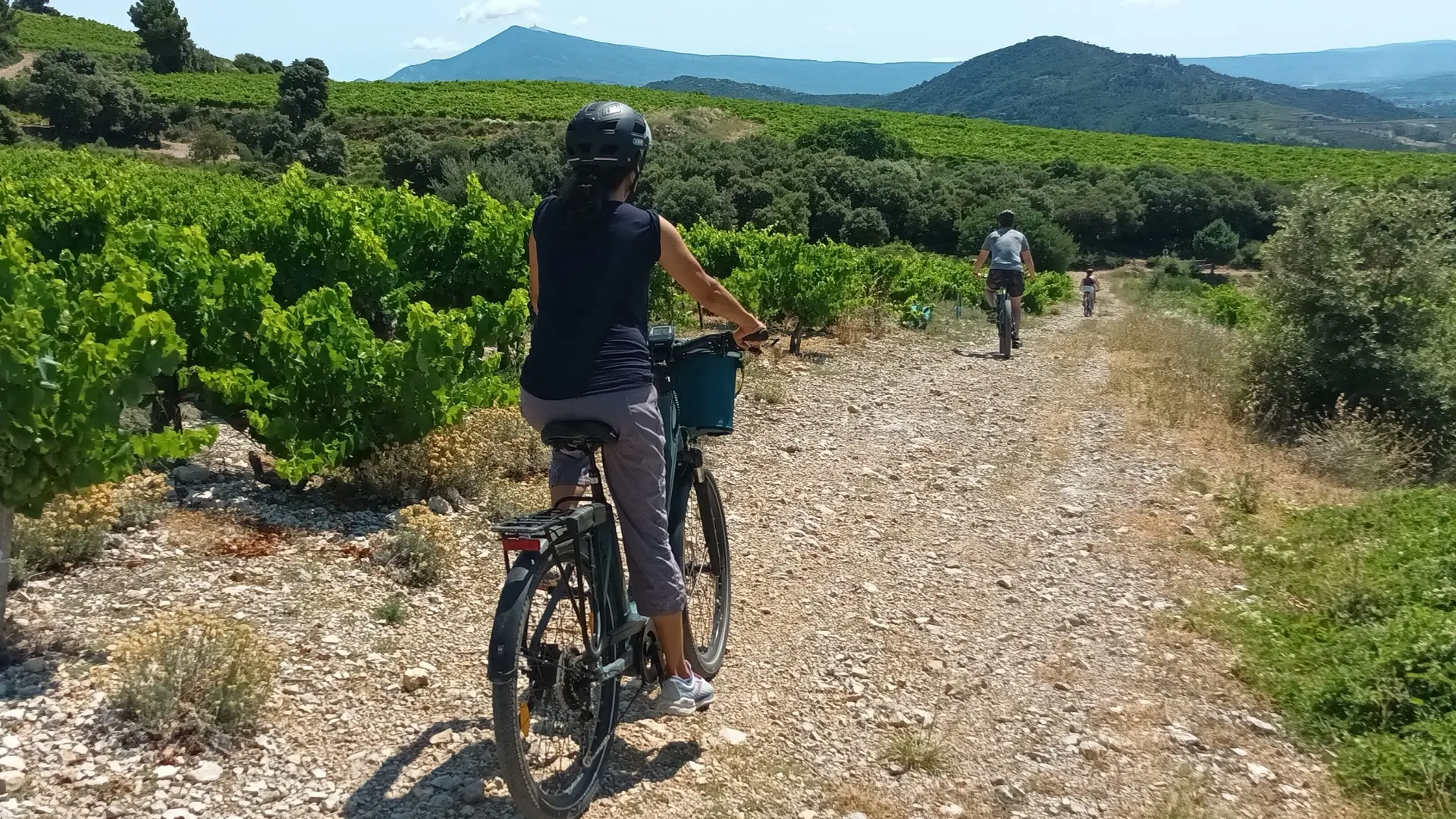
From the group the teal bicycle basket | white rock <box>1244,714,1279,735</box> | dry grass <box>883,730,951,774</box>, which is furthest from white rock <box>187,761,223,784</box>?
white rock <box>1244,714,1279,735</box>

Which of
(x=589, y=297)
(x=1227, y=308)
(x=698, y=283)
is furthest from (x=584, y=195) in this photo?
(x=1227, y=308)

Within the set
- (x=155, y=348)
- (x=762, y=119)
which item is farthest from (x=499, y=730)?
(x=762, y=119)

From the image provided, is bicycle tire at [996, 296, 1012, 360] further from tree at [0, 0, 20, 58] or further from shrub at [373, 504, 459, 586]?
tree at [0, 0, 20, 58]

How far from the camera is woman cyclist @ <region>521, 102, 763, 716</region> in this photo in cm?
312

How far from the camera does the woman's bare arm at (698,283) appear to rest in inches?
127

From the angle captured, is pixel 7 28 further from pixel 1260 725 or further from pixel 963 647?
pixel 1260 725

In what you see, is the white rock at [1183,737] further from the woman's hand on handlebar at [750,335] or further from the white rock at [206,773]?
the white rock at [206,773]

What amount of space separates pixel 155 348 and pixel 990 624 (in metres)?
3.84

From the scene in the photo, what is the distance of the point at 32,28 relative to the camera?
90.9m

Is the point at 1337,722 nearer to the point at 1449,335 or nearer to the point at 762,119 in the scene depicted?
the point at 1449,335

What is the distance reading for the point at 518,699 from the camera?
287cm

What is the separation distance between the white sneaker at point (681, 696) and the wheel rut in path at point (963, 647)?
0.20 m

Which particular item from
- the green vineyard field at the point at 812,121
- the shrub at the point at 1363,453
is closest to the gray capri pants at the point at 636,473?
the shrub at the point at 1363,453

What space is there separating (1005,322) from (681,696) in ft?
34.0
